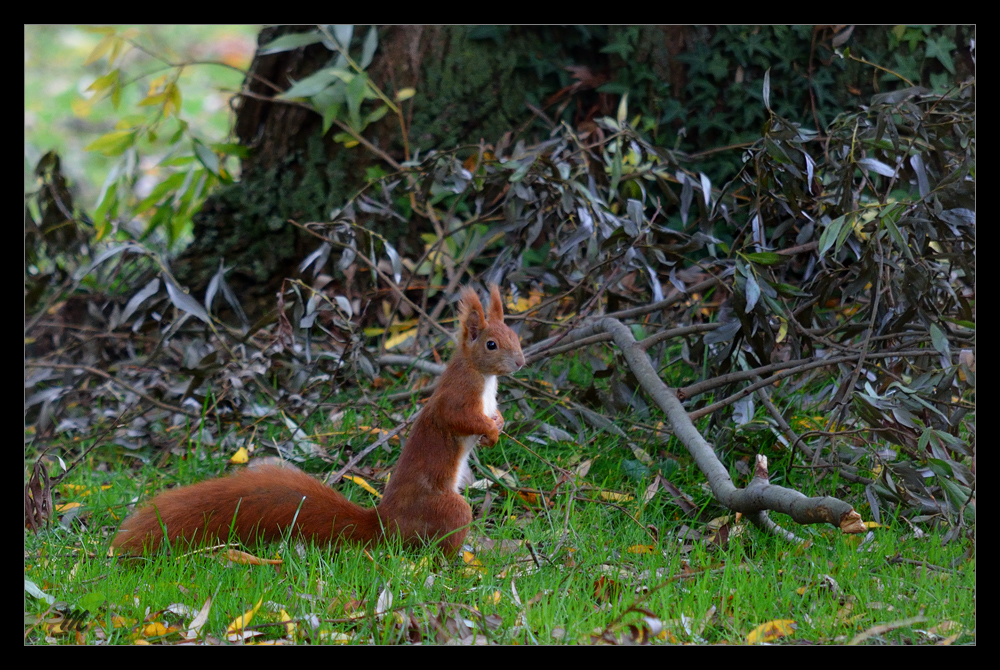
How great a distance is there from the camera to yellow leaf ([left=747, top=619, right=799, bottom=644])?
1.98m

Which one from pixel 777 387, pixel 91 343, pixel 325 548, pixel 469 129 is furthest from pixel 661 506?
pixel 91 343

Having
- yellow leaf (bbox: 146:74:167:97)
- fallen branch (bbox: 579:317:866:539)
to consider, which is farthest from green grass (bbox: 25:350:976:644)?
yellow leaf (bbox: 146:74:167:97)

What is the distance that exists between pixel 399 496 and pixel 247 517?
403 millimetres

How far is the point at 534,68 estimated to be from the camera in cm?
416

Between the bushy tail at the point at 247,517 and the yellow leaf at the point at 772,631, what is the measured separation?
978mm

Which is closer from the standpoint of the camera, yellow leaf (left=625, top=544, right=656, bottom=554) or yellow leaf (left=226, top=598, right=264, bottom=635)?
yellow leaf (left=226, top=598, right=264, bottom=635)

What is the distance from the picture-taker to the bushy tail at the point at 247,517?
230 cm

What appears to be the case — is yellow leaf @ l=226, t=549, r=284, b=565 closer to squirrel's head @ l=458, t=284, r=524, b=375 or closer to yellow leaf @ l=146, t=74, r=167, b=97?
squirrel's head @ l=458, t=284, r=524, b=375


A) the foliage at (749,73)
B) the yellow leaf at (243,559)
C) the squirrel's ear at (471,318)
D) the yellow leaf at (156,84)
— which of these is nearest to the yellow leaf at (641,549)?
the squirrel's ear at (471,318)

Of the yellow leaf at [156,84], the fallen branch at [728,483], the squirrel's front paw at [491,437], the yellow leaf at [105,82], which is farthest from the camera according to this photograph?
the yellow leaf at [156,84]

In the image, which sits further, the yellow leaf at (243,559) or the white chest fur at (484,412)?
the white chest fur at (484,412)

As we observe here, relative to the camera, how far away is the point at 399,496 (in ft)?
7.73

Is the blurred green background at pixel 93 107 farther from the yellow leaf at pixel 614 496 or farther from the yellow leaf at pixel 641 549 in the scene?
the yellow leaf at pixel 641 549

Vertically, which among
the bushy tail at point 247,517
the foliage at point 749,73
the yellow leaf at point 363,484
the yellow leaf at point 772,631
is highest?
the foliage at point 749,73
